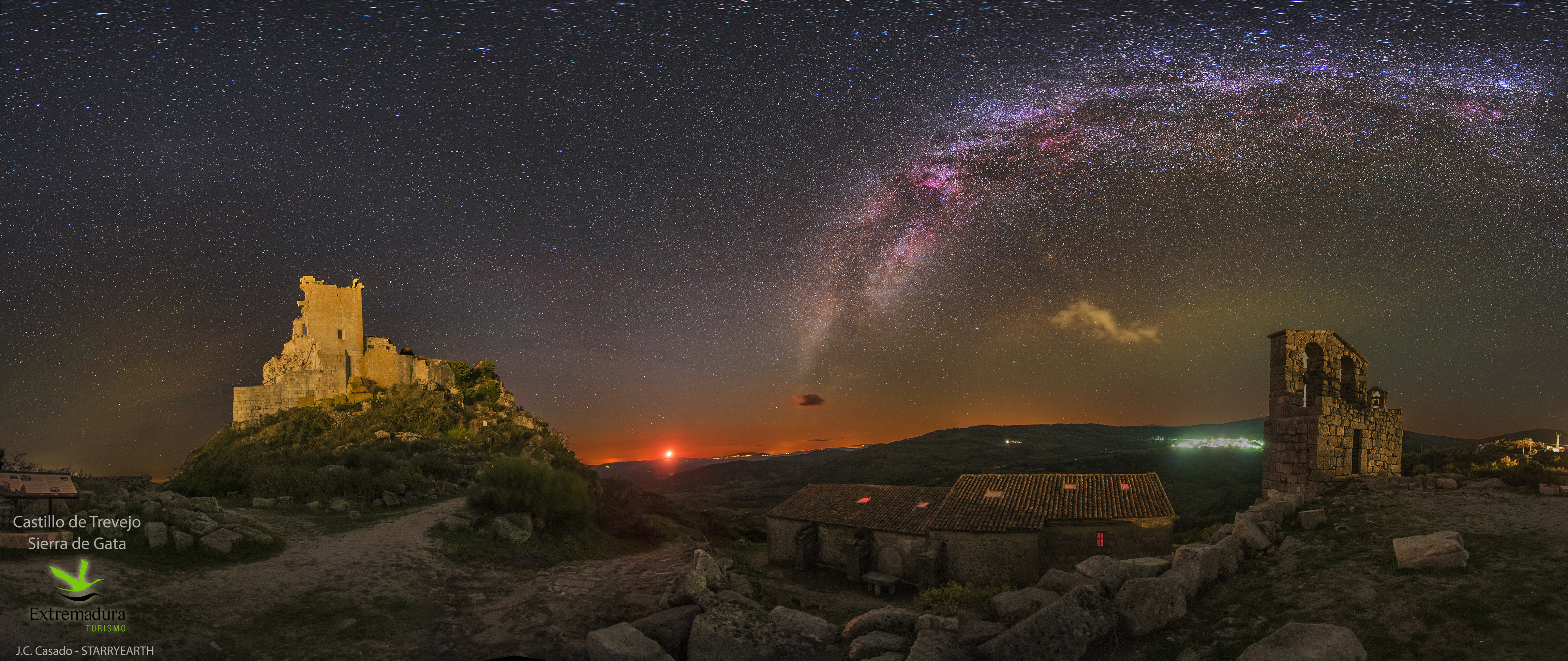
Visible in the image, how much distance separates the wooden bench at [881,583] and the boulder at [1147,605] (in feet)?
54.5

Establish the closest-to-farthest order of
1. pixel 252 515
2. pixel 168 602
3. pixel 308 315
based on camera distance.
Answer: pixel 168 602 < pixel 252 515 < pixel 308 315

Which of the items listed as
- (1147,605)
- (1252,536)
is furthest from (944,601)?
(1252,536)

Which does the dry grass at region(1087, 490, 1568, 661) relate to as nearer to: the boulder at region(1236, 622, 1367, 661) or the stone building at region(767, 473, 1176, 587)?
the boulder at region(1236, 622, 1367, 661)

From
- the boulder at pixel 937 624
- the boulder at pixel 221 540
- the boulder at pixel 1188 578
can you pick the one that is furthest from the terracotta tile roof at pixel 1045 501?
the boulder at pixel 221 540

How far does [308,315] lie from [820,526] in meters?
36.2

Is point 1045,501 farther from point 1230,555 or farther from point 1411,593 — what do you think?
point 1411,593

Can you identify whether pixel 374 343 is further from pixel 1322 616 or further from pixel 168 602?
pixel 1322 616

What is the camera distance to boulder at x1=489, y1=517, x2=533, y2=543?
1791cm

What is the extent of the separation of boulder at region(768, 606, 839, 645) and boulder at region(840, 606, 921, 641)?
0.96 ft

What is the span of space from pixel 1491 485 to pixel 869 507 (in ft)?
66.9

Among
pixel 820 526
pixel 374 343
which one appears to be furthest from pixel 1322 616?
pixel 374 343

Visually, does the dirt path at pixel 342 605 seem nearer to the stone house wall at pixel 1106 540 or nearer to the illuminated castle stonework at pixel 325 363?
the stone house wall at pixel 1106 540

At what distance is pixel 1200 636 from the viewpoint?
9156 mm

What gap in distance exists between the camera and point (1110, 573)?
35.0ft
